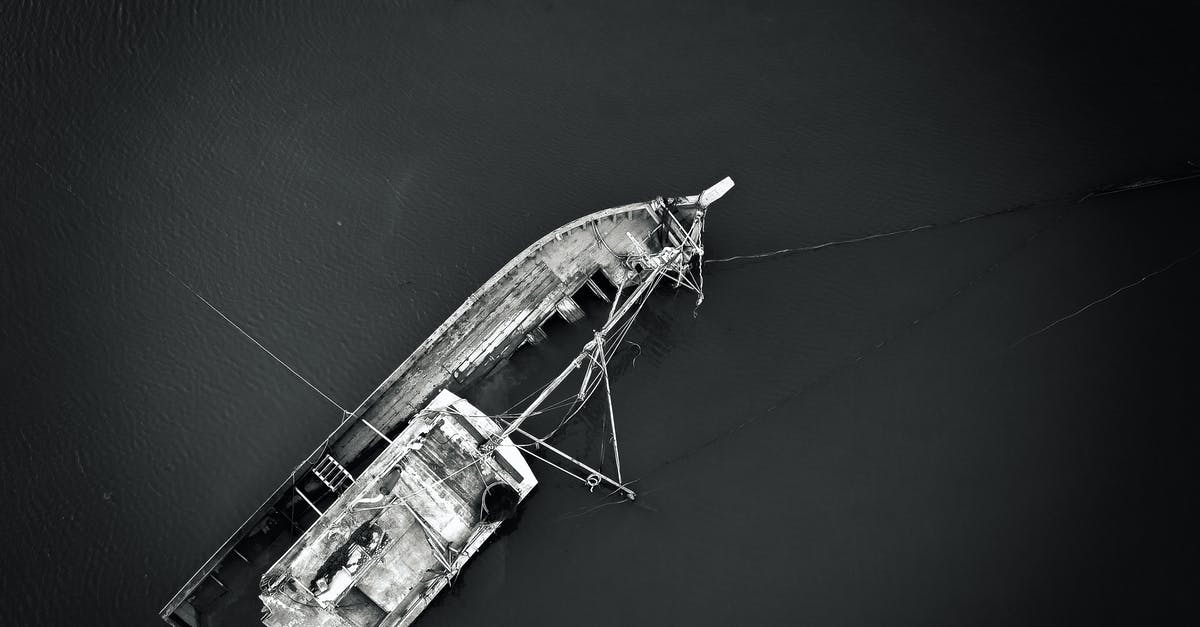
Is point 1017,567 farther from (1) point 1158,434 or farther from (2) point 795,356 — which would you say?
(2) point 795,356

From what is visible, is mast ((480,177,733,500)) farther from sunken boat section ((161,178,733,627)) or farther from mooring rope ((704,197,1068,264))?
mooring rope ((704,197,1068,264))

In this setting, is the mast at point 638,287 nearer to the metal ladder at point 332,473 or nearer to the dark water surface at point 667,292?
the dark water surface at point 667,292

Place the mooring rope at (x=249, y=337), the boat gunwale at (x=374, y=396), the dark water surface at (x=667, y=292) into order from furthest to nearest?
the mooring rope at (x=249, y=337)
the dark water surface at (x=667, y=292)
the boat gunwale at (x=374, y=396)

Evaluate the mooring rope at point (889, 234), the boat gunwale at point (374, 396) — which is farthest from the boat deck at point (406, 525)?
the mooring rope at point (889, 234)

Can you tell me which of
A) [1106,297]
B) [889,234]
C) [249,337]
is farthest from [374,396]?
[1106,297]

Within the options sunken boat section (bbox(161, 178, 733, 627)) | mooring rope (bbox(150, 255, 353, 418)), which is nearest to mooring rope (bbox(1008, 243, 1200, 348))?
sunken boat section (bbox(161, 178, 733, 627))

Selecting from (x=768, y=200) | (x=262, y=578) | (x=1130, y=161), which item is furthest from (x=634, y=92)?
(x=262, y=578)

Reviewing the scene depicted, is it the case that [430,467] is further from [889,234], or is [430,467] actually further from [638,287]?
[889,234]
